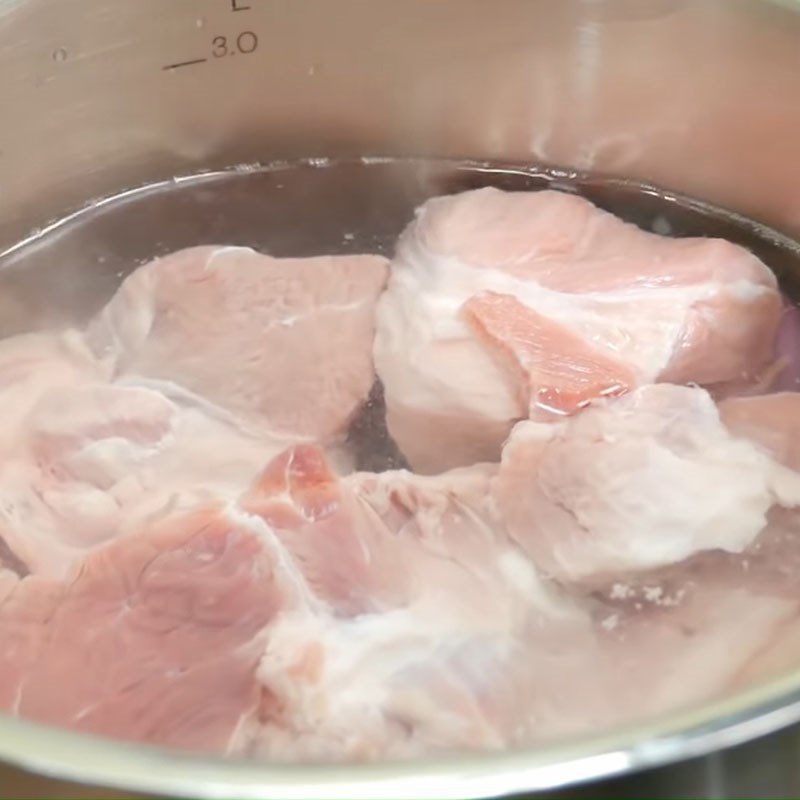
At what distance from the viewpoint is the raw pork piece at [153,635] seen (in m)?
0.76

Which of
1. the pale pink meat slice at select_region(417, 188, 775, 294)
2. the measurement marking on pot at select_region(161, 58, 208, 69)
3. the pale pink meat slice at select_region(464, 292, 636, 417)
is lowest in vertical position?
the pale pink meat slice at select_region(464, 292, 636, 417)

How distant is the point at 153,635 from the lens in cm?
80

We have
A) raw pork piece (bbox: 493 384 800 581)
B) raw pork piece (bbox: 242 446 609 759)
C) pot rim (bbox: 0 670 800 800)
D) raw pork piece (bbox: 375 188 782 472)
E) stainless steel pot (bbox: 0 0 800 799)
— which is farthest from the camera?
stainless steel pot (bbox: 0 0 800 799)

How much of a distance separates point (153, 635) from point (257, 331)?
35 cm

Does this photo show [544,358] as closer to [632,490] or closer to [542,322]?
[542,322]

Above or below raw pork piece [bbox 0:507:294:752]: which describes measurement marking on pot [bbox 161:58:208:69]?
above

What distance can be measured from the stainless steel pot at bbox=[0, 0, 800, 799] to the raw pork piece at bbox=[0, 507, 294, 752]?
22.9 inches

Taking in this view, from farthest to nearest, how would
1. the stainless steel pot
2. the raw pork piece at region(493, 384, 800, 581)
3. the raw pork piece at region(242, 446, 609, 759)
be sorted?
the stainless steel pot
the raw pork piece at region(493, 384, 800, 581)
the raw pork piece at region(242, 446, 609, 759)

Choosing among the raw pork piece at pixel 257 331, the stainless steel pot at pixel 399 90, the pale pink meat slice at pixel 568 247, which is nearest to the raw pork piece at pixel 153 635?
the raw pork piece at pixel 257 331

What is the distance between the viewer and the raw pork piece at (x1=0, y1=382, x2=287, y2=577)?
90 cm

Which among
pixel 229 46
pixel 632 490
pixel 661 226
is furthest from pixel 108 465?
pixel 661 226

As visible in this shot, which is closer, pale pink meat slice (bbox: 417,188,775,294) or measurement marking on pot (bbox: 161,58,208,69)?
pale pink meat slice (bbox: 417,188,775,294)

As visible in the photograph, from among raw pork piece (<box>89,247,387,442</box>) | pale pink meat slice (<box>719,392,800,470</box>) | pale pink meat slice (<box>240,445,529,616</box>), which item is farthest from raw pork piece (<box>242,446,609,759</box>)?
pale pink meat slice (<box>719,392,800,470</box>)

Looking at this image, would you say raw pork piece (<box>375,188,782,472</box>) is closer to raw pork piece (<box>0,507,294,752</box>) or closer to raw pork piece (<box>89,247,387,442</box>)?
raw pork piece (<box>89,247,387,442</box>)
